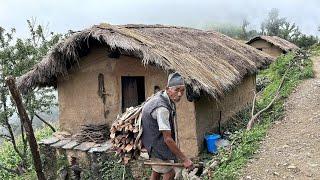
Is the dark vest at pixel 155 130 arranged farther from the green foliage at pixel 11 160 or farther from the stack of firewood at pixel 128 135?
the green foliage at pixel 11 160

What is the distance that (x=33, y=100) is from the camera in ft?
44.5

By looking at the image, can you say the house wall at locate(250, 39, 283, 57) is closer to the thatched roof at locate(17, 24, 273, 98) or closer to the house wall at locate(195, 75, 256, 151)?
the house wall at locate(195, 75, 256, 151)

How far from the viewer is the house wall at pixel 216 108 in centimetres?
932

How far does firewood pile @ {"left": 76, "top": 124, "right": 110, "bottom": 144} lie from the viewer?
32.4 ft

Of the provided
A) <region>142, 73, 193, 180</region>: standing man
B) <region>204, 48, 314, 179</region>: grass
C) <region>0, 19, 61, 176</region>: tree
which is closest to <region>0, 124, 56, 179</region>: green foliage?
<region>0, 19, 61, 176</region>: tree

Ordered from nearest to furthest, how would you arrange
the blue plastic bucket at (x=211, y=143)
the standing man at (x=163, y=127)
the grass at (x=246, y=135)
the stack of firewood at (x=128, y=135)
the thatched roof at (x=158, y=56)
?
the standing man at (x=163, y=127), the stack of firewood at (x=128, y=135), the grass at (x=246, y=135), the thatched roof at (x=158, y=56), the blue plastic bucket at (x=211, y=143)

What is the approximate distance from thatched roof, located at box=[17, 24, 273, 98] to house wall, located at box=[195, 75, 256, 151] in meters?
0.65

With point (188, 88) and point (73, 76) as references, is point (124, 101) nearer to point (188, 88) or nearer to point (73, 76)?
point (73, 76)

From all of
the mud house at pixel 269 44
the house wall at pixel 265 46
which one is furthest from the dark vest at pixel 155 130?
the house wall at pixel 265 46

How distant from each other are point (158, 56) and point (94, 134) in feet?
8.87

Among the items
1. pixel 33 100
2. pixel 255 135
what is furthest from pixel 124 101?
pixel 33 100

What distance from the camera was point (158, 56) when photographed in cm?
857

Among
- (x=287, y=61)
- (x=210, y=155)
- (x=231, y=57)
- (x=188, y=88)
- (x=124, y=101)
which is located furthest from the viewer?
(x=287, y=61)

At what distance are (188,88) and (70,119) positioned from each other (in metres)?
3.79
